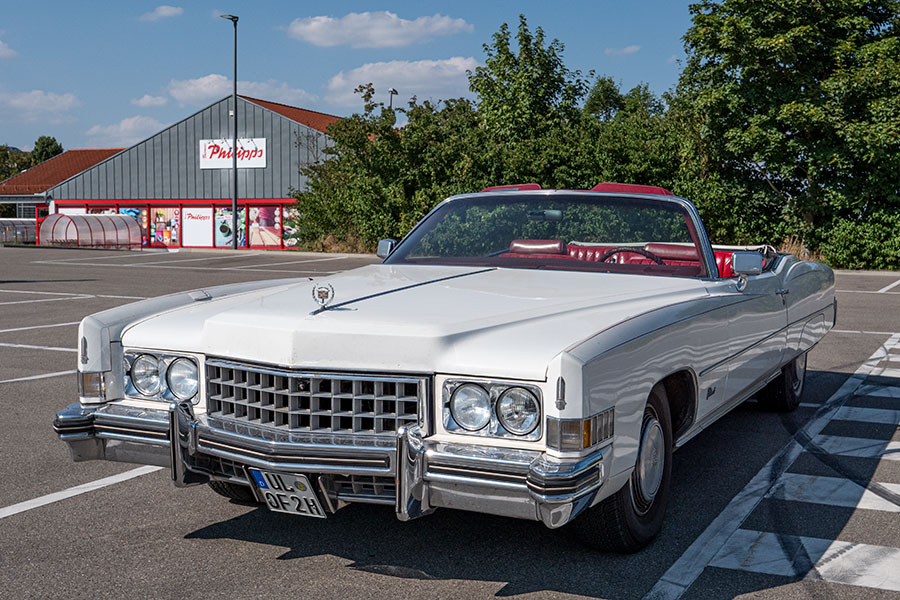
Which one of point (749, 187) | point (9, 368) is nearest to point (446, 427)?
point (9, 368)

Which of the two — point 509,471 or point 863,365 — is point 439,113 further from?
point 509,471

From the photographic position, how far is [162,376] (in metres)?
3.84

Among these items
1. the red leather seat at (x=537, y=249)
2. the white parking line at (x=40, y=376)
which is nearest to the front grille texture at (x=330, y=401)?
the red leather seat at (x=537, y=249)

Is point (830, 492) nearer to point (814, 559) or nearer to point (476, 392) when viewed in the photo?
point (814, 559)

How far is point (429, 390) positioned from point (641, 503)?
1188 millimetres

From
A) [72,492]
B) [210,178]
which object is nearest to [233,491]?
[72,492]

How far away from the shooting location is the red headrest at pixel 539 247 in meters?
5.15

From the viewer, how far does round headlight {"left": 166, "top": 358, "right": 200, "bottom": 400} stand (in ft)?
12.4

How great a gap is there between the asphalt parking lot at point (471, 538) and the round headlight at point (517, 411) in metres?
0.71

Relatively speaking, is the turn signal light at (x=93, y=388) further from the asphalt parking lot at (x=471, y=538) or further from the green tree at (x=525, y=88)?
the green tree at (x=525, y=88)

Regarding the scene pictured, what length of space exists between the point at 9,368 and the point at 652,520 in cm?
694

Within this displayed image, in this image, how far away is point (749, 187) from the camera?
25734 millimetres

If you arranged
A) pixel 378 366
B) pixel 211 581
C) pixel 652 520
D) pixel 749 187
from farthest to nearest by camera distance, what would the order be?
pixel 749 187 < pixel 652 520 < pixel 211 581 < pixel 378 366

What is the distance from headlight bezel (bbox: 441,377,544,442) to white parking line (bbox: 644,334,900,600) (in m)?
0.84
